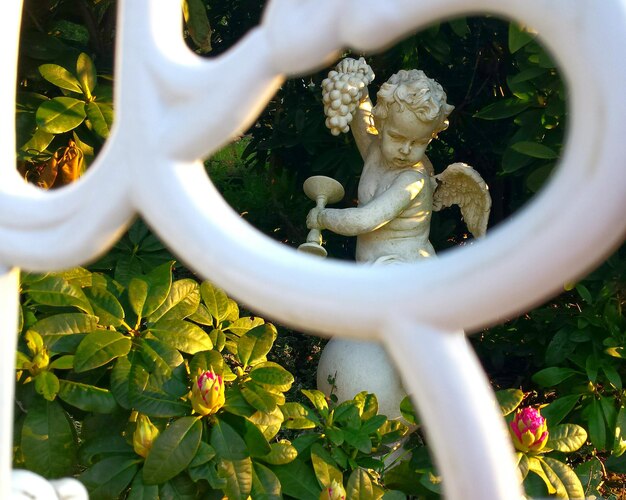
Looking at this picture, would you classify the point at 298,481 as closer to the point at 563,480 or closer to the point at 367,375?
the point at 563,480

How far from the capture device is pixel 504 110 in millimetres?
2135

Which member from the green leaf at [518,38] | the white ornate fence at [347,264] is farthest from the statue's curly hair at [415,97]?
the white ornate fence at [347,264]

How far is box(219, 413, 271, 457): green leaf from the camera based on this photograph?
138 cm

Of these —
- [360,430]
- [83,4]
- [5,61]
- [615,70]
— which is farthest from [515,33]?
[615,70]

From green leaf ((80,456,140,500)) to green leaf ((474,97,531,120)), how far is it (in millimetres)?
1219

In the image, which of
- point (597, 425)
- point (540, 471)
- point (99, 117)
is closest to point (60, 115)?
point (99, 117)

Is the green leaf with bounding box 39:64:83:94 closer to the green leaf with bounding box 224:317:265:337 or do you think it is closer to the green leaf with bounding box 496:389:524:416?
the green leaf with bounding box 224:317:265:337

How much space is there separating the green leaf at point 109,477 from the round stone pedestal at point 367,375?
811mm

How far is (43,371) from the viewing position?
141 centimetres

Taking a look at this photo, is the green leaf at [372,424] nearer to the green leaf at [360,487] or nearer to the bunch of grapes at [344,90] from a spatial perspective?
the green leaf at [360,487]

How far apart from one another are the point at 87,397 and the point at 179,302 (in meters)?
0.25

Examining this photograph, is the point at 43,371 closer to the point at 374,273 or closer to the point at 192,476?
the point at 192,476

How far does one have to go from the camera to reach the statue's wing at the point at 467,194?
7.45 ft

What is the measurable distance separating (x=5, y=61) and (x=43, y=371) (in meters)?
0.92
